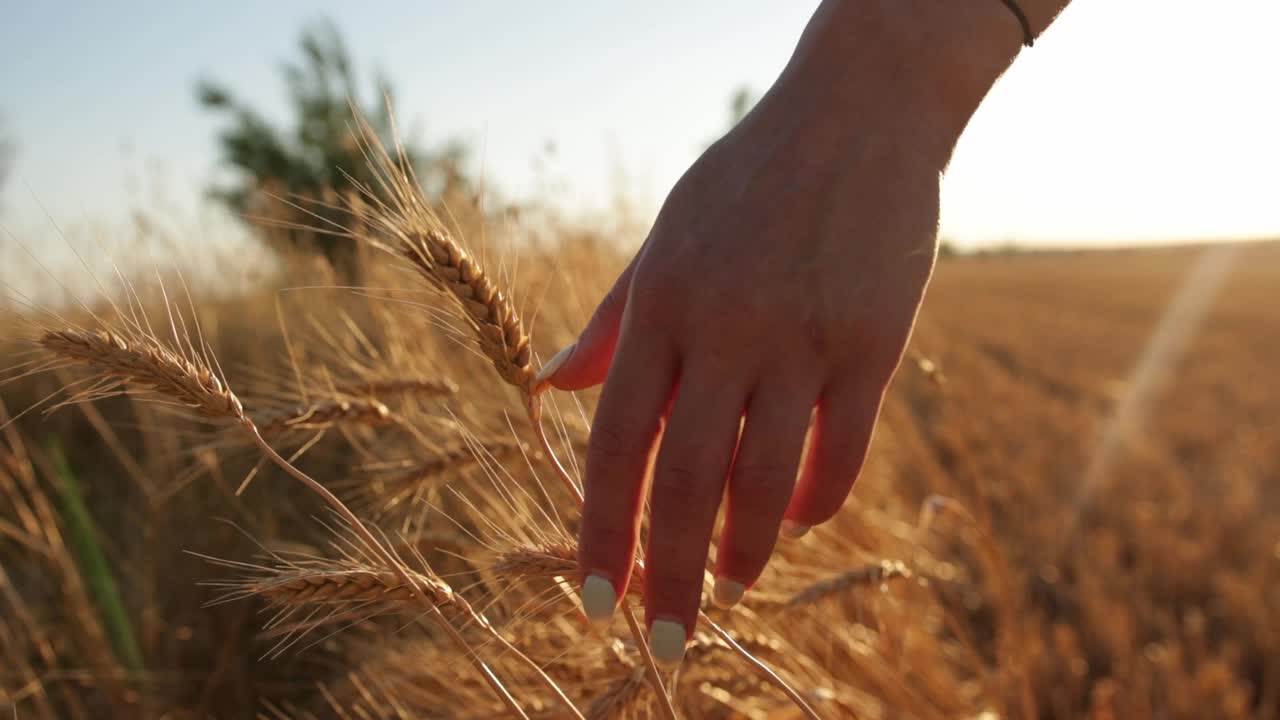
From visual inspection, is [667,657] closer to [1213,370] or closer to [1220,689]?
[1220,689]

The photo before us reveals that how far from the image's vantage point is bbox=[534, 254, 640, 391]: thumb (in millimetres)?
743

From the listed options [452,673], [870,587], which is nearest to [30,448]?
[452,673]

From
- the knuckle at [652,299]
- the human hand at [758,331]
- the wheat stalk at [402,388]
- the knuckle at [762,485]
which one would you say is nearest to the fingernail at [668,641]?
the human hand at [758,331]

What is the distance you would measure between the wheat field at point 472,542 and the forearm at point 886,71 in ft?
1.17

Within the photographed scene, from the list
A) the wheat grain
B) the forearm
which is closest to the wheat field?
the wheat grain

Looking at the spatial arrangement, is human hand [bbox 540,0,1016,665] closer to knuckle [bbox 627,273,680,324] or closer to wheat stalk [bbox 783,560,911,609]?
knuckle [bbox 627,273,680,324]

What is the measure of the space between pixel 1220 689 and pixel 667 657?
2.29m

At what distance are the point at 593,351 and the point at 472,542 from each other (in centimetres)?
87

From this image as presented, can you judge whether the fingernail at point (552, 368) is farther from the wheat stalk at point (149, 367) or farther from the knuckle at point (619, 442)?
the wheat stalk at point (149, 367)

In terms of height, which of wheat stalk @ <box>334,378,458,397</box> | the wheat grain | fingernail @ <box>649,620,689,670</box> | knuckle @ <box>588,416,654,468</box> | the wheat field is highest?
the wheat grain

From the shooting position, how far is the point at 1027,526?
11.7ft

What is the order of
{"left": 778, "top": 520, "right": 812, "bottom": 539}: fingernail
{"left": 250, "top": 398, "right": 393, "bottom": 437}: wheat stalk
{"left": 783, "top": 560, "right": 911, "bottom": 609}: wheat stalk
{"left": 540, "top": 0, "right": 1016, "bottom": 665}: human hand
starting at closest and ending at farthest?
{"left": 540, "top": 0, "right": 1016, "bottom": 665}: human hand < {"left": 778, "top": 520, "right": 812, "bottom": 539}: fingernail < {"left": 250, "top": 398, "right": 393, "bottom": 437}: wheat stalk < {"left": 783, "top": 560, "right": 911, "bottom": 609}: wheat stalk

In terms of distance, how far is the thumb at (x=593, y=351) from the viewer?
2.44 feet

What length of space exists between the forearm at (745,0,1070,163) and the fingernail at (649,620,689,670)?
16.6 inches
